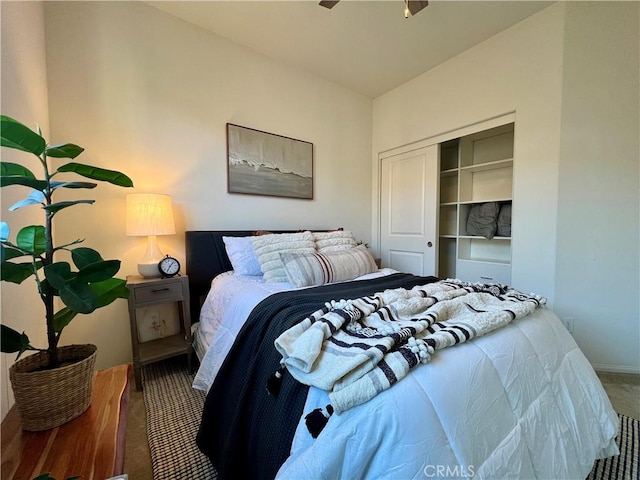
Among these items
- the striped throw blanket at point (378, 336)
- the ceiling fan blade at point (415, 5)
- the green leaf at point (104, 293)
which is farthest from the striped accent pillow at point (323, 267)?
the ceiling fan blade at point (415, 5)

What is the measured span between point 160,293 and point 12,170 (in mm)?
1323

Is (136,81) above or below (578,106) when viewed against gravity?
above

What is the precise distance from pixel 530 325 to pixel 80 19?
3272 millimetres

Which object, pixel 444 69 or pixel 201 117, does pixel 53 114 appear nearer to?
pixel 201 117

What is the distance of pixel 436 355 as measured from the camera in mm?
887

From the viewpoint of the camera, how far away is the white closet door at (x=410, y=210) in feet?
9.87

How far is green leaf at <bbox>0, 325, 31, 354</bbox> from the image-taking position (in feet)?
2.15

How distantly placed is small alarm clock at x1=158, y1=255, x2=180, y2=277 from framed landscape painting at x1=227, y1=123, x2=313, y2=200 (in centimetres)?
83

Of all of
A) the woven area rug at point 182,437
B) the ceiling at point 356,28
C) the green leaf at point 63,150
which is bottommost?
the woven area rug at point 182,437

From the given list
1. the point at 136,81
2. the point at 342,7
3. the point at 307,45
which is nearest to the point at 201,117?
the point at 136,81

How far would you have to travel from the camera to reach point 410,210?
322 cm

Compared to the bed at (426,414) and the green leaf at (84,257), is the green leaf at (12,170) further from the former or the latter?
the bed at (426,414)

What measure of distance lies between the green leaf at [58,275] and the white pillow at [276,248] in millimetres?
1247

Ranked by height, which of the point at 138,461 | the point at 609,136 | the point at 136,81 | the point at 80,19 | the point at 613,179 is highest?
the point at 80,19
